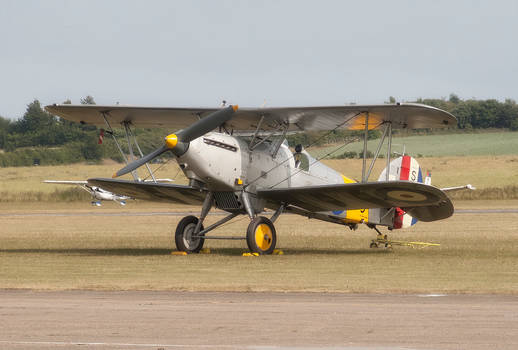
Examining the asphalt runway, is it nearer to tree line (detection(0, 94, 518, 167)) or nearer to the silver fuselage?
the silver fuselage

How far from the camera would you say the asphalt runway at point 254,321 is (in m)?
8.04

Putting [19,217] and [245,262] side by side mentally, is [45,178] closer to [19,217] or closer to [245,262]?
[19,217]

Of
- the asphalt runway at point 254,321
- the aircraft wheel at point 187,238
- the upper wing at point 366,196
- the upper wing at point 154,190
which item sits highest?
the upper wing at point 366,196

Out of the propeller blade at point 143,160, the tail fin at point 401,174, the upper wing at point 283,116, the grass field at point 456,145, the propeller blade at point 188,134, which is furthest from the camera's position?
the grass field at point 456,145

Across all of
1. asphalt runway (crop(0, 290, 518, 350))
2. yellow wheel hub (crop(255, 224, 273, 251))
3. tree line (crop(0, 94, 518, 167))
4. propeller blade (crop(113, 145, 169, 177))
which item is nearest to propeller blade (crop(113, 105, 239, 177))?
propeller blade (crop(113, 145, 169, 177))

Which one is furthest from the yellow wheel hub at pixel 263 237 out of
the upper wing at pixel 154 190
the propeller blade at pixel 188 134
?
the propeller blade at pixel 188 134

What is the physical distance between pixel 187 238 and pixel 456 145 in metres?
69.7

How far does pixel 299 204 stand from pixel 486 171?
5304 centimetres

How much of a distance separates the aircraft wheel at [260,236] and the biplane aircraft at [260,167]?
2cm

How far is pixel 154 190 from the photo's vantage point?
828 inches

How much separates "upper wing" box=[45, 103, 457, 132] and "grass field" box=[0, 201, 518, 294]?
2914 mm

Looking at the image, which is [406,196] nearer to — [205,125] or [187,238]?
[205,125]

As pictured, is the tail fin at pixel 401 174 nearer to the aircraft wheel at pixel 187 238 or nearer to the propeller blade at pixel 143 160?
the aircraft wheel at pixel 187 238

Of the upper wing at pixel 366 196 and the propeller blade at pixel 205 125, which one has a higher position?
the propeller blade at pixel 205 125
